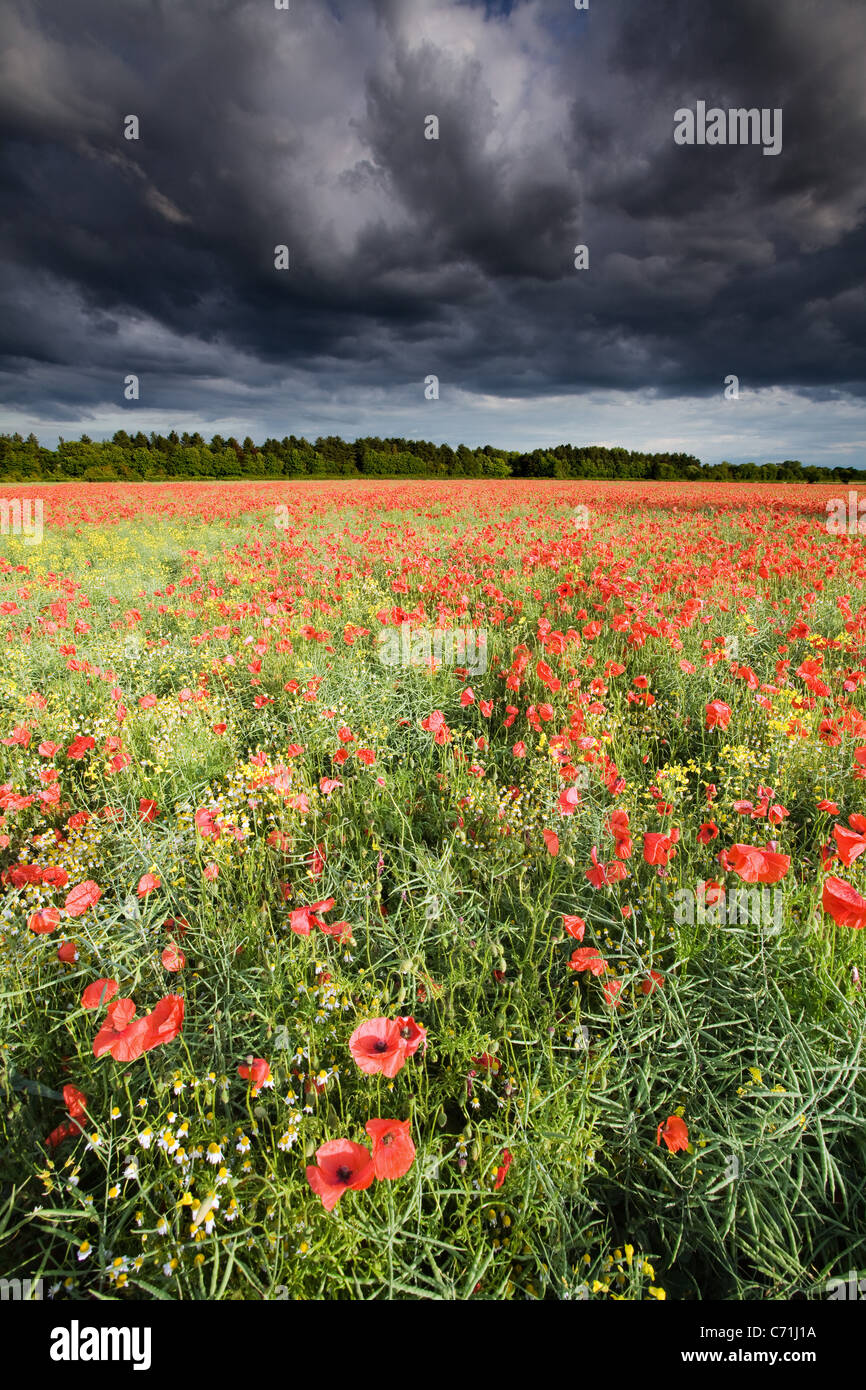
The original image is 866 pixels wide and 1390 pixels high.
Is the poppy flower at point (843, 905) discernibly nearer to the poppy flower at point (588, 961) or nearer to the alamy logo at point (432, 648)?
the poppy flower at point (588, 961)

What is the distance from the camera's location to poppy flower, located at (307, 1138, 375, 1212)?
98 centimetres

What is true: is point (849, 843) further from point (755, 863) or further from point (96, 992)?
point (96, 992)

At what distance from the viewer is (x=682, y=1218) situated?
4.16ft

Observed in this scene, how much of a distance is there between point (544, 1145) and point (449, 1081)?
30 centimetres

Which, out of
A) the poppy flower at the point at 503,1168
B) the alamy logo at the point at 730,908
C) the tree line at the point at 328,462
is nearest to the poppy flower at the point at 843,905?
the alamy logo at the point at 730,908

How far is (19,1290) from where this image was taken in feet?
3.65

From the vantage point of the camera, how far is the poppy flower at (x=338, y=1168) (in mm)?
981

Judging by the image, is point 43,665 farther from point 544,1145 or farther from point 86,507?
point 86,507

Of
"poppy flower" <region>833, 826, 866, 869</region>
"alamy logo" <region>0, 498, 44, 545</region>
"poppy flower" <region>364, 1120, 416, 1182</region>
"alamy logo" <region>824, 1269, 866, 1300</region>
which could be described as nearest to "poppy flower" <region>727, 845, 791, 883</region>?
"poppy flower" <region>833, 826, 866, 869</region>

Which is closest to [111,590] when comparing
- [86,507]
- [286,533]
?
[286,533]

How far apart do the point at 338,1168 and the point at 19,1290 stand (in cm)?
74
